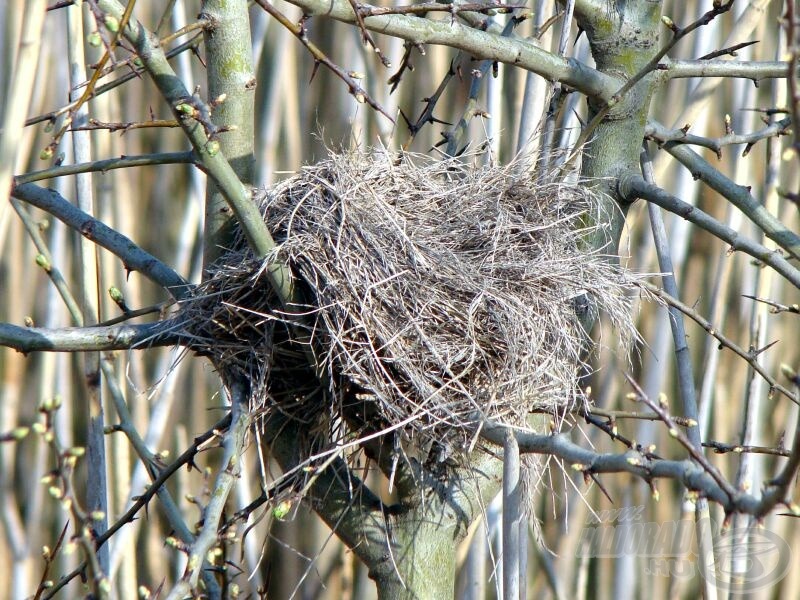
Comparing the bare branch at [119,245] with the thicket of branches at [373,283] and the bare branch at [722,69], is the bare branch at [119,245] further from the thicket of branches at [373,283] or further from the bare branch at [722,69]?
the bare branch at [722,69]

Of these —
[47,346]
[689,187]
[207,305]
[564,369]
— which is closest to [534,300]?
[564,369]

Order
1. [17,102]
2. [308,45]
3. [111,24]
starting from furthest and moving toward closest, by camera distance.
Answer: [308,45] → [111,24] → [17,102]

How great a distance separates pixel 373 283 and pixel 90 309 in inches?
19.1

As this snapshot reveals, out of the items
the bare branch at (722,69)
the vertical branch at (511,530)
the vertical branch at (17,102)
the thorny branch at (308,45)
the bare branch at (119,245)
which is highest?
the bare branch at (722,69)

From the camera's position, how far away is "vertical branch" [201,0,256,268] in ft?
3.33

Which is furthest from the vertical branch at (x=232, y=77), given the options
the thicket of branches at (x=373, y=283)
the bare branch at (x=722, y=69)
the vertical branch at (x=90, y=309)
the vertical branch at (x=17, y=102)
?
the bare branch at (x=722, y=69)

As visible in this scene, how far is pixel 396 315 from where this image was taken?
3.33 feet

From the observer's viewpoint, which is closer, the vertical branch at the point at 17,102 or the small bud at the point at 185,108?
the vertical branch at the point at 17,102

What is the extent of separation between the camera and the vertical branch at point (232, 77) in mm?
1016

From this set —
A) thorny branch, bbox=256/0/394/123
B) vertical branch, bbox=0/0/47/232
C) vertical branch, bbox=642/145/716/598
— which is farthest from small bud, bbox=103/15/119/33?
vertical branch, bbox=642/145/716/598

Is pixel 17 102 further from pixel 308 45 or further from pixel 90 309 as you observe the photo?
pixel 90 309

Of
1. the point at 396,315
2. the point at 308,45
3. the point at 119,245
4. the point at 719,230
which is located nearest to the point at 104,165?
the point at 119,245

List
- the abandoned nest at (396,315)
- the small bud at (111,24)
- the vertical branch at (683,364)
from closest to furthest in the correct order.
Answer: the small bud at (111,24), the abandoned nest at (396,315), the vertical branch at (683,364)

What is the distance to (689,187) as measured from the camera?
1788 mm
